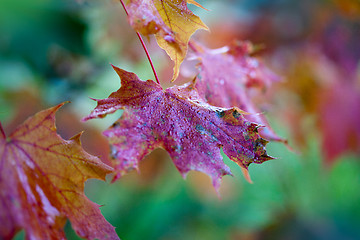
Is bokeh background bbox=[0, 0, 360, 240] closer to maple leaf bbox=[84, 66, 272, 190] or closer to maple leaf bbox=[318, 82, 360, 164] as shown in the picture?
maple leaf bbox=[318, 82, 360, 164]

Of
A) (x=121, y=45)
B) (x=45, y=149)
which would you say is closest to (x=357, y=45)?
(x=121, y=45)

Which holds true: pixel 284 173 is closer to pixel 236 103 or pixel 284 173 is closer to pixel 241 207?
pixel 241 207

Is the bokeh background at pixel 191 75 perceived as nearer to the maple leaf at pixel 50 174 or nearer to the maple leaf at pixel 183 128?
the maple leaf at pixel 183 128

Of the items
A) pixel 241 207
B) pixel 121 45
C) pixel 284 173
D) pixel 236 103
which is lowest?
pixel 236 103

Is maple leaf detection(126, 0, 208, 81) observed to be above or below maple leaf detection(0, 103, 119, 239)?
above

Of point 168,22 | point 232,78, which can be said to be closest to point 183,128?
point 168,22

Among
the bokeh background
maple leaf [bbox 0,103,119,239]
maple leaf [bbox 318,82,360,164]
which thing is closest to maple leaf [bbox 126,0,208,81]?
maple leaf [bbox 0,103,119,239]
